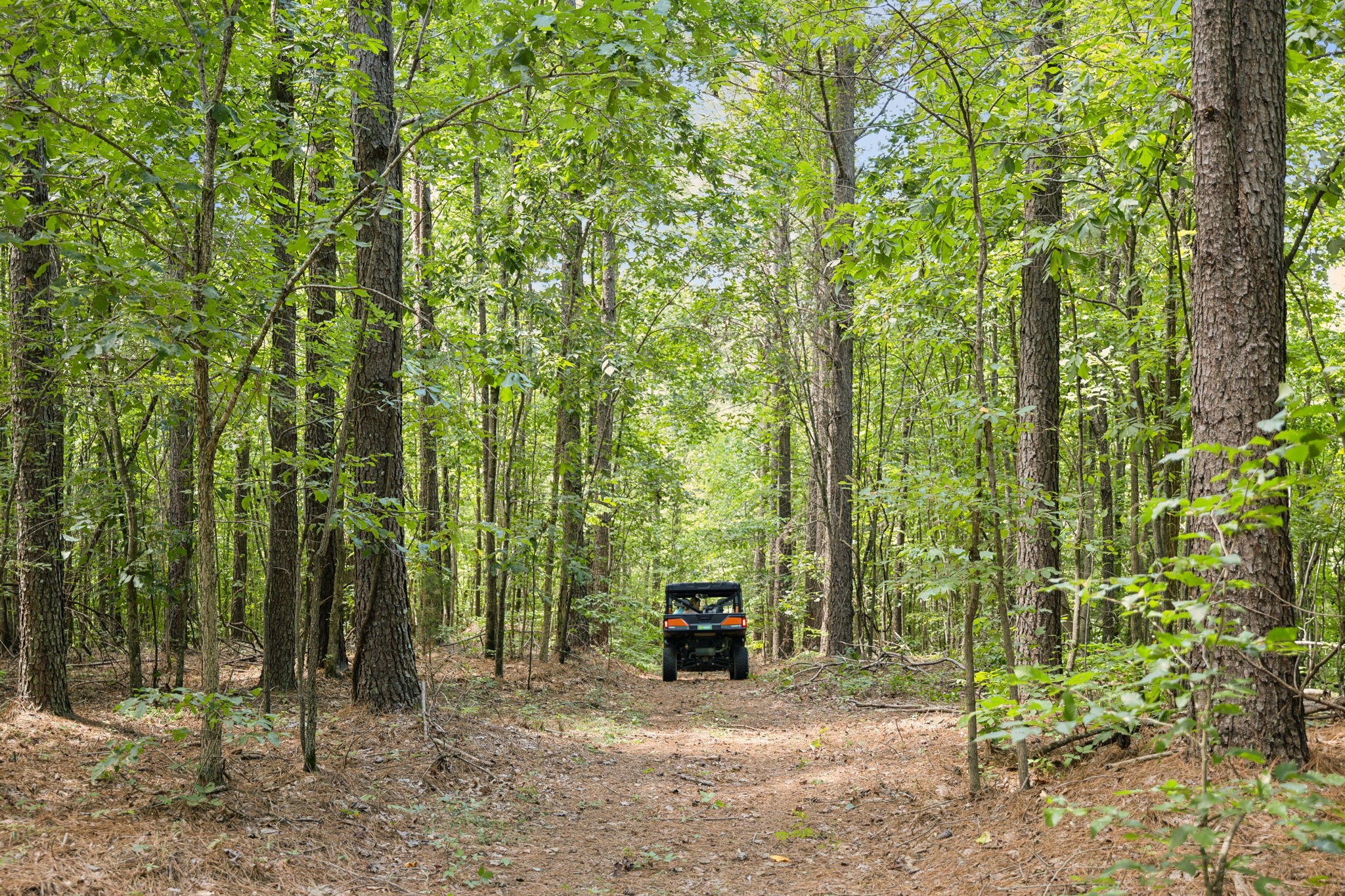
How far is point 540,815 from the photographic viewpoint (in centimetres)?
593

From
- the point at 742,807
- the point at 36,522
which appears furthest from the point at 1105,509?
the point at 36,522

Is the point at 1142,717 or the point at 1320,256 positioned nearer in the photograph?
the point at 1142,717

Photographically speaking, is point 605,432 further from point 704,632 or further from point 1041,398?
point 1041,398

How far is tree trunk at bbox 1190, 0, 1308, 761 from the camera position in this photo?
3.84m

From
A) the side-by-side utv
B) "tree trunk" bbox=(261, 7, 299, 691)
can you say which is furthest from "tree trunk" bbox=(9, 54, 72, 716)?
the side-by-side utv

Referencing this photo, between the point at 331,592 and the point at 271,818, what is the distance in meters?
5.32

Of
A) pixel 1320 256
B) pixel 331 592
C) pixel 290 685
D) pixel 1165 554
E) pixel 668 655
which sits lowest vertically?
pixel 668 655

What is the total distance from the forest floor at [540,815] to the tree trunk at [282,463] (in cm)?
87

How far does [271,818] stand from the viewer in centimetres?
473

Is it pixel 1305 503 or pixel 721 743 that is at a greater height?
pixel 1305 503

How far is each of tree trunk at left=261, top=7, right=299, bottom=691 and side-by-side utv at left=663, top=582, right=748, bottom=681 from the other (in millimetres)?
6864

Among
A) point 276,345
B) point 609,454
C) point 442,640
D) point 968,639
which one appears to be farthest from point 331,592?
point 968,639

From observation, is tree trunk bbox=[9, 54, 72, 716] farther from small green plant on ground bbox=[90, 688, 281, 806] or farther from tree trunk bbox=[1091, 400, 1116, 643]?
tree trunk bbox=[1091, 400, 1116, 643]

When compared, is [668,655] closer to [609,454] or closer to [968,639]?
[609,454]
